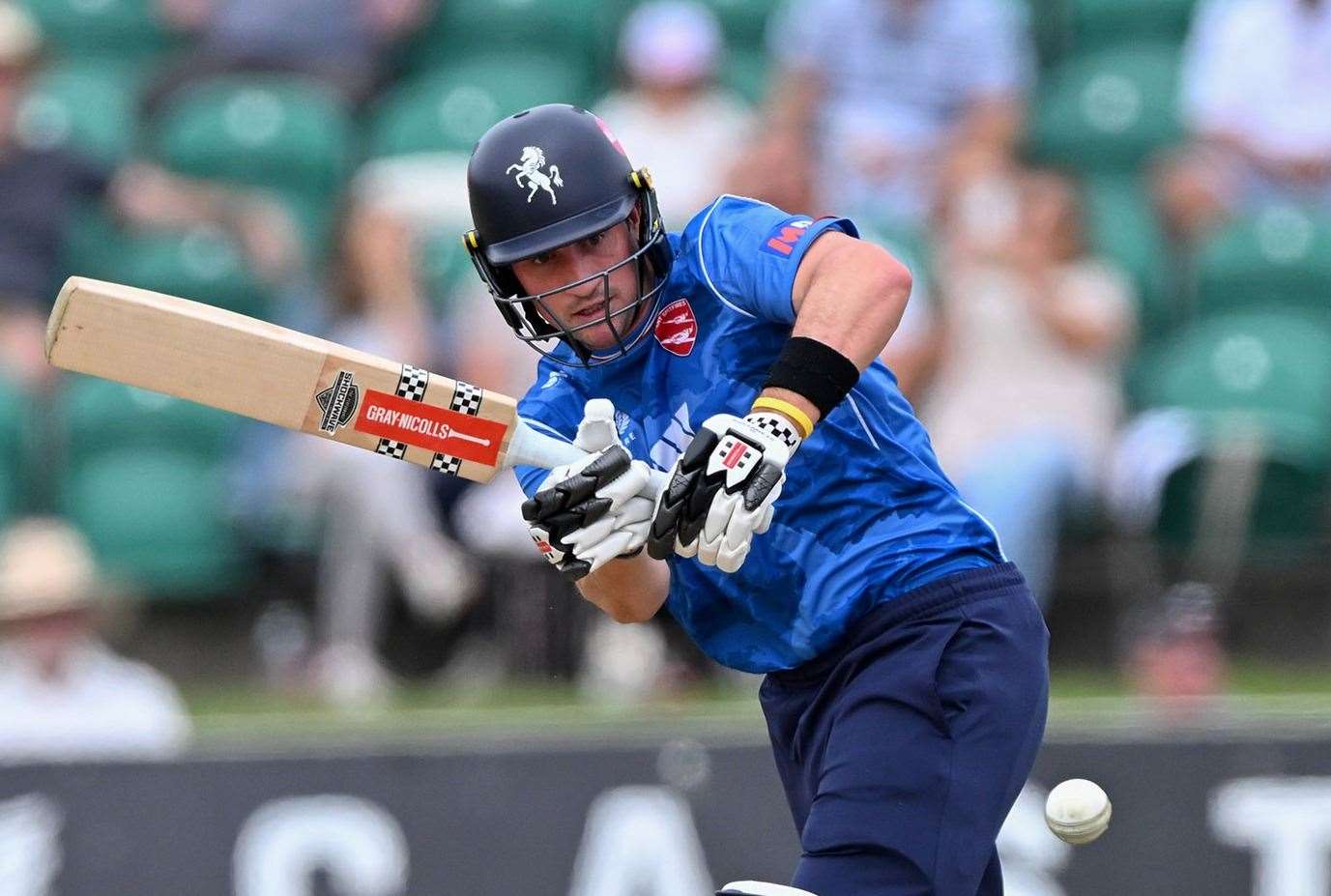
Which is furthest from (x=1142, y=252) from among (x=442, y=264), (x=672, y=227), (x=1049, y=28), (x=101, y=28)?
(x=101, y=28)

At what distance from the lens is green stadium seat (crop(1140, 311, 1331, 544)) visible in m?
6.64

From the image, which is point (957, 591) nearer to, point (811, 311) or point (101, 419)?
point (811, 311)

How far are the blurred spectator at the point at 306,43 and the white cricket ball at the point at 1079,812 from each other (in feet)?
18.9

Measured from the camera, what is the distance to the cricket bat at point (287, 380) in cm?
332

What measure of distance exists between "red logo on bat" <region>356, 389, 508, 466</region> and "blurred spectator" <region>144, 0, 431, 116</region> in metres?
5.40

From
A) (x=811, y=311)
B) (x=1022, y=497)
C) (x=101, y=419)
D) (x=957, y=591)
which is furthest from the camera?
(x=101, y=419)

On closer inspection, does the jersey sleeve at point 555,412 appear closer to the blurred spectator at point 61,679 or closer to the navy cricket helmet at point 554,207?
the navy cricket helmet at point 554,207

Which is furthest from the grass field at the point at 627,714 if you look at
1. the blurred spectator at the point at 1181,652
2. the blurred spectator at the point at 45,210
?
the blurred spectator at the point at 45,210

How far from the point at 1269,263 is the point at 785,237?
14.5ft

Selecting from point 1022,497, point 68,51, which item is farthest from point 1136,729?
point 68,51

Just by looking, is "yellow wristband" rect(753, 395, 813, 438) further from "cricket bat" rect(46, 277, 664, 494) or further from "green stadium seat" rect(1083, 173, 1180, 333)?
"green stadium seat" rect(1083, 173, 1180, 333)

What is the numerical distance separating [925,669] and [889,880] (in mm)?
352

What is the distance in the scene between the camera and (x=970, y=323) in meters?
6.81

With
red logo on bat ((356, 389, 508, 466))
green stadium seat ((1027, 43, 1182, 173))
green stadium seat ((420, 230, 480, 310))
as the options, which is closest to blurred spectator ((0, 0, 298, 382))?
green stadium seat ((420, 230, 480, 310))
